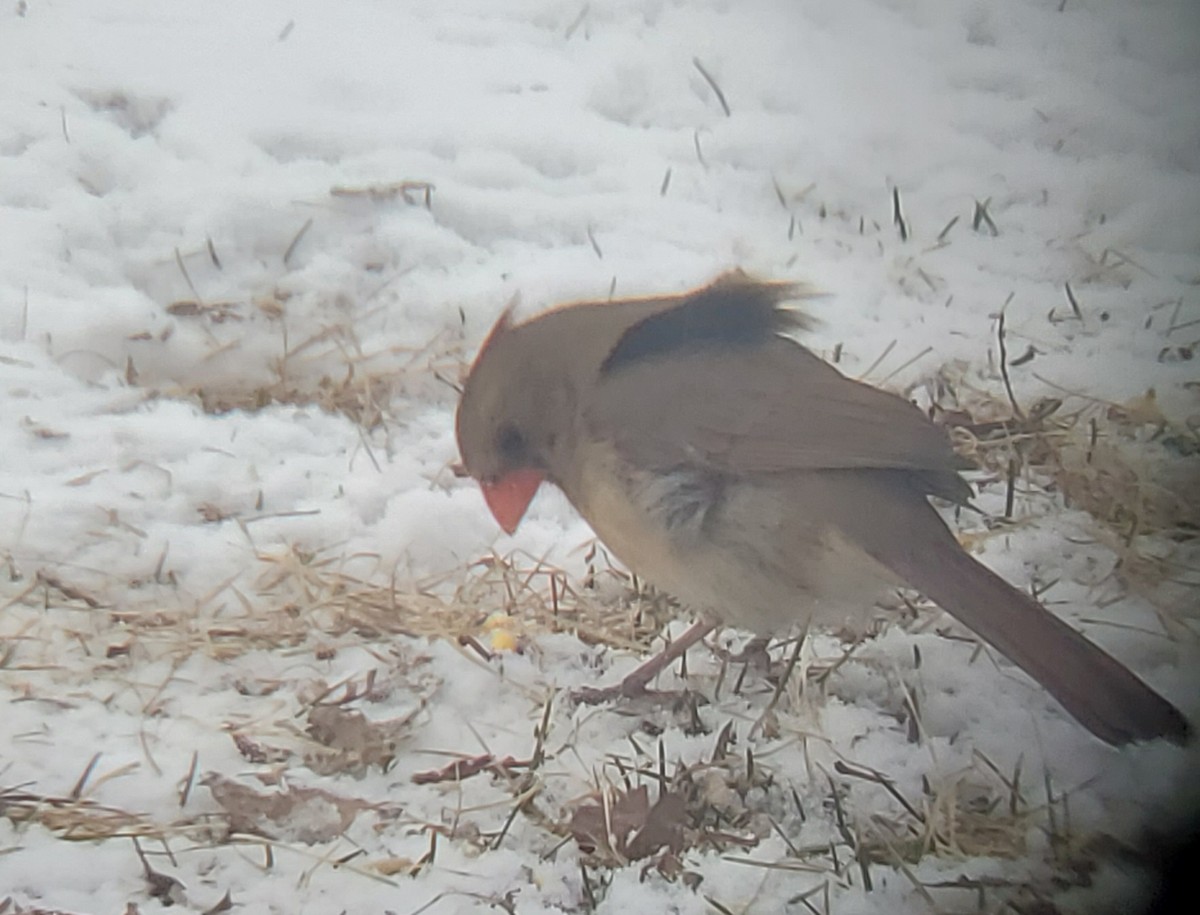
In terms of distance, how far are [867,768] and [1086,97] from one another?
2.90 feet

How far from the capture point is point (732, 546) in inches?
63.2

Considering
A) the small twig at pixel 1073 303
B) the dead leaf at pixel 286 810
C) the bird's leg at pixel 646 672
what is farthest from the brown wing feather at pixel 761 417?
the dead leaf at pixel 286 810

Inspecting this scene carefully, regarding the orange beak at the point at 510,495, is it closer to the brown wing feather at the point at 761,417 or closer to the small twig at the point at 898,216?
the brown wing feather at the point at 761,417

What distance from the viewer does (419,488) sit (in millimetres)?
1903

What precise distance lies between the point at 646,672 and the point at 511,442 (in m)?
0.29

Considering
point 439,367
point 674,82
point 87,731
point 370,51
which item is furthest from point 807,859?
point 370,51

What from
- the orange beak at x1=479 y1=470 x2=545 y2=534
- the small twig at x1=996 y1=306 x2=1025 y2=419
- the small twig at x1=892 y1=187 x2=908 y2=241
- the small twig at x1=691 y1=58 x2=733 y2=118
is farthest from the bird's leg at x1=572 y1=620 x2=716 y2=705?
the small twig at x1=691 y1=58 x2=733 y2=118

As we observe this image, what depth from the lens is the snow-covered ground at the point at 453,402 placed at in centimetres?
132

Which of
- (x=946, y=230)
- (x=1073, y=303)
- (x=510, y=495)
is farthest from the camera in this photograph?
(x=946, y=230)

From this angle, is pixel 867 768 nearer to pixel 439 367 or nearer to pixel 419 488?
pixel 419 488

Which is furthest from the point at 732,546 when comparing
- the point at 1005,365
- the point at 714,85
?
the point at 714,85

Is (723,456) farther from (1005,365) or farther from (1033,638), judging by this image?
(1005,365)

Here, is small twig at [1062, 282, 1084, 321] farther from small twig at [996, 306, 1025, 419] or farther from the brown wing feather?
the brown wing feather

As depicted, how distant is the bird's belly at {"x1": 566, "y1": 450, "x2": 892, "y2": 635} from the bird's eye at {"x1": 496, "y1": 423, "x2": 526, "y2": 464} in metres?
0.09
